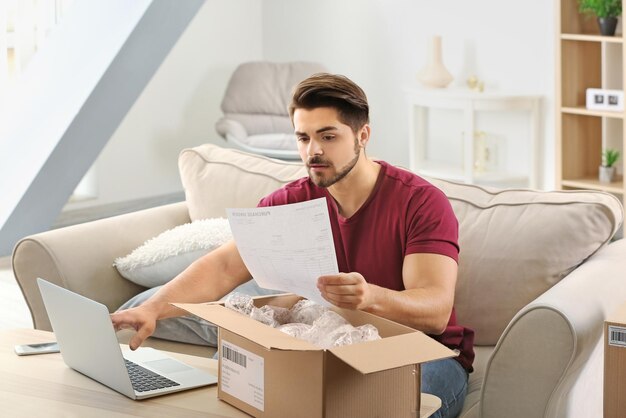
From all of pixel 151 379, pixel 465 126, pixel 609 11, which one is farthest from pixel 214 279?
pixel 465 126

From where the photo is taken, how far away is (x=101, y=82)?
12.7 ft

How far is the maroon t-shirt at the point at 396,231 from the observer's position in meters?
2.21

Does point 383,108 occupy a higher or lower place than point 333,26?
lower

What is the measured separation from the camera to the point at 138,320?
81.7 inches

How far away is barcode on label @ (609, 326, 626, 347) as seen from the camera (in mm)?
1849

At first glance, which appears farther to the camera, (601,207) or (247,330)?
(601,207)

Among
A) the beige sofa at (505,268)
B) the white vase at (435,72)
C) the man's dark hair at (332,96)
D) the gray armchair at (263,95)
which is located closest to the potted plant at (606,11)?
the white vase at (435,72)

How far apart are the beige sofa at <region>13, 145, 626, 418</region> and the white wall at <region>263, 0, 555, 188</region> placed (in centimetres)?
301

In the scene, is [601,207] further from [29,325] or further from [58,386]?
[29,325]

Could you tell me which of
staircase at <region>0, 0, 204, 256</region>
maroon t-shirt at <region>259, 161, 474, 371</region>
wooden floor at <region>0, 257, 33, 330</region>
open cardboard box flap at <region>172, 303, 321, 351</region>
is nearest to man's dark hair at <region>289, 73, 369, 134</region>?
maroon t-shirt at <region>259, 161, 474, 371</region>

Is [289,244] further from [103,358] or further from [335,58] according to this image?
[335,58]

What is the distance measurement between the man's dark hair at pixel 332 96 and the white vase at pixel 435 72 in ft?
12.3

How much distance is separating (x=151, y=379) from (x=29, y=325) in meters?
2.28

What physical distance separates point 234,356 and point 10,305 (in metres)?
2.78
